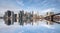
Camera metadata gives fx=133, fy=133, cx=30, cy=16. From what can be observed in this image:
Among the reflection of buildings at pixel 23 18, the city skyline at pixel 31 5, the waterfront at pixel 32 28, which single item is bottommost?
the waterfront at pixel 32 28

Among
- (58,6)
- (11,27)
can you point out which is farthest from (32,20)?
(58,6)

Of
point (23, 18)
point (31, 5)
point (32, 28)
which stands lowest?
point (32, 28)

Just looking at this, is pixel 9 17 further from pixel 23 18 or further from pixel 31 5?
pixel 31 5

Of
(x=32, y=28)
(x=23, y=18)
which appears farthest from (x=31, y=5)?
(x=32, y=28)

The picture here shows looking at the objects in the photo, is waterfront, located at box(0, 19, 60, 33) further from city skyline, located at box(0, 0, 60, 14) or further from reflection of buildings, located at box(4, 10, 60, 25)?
city skyline, located at box(0, 0, 60, 14)

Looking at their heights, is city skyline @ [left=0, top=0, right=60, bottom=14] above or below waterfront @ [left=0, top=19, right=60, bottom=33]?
above

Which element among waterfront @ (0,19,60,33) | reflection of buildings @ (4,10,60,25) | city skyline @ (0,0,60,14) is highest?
city skyline @ (0,0,60,14)

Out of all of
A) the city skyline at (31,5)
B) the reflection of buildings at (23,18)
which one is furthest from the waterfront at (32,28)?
the city skyline at (31,5)

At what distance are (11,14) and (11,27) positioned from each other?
0.18 metres

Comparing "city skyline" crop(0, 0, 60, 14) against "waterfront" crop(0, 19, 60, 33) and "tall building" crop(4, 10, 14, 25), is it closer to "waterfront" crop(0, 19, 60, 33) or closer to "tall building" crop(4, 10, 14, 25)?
"tall building" crop(4, 10, 14, 25)

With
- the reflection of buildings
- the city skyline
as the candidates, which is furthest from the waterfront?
the city skyline

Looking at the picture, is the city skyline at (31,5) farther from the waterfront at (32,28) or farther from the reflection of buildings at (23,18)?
the waterfront at (32,28)

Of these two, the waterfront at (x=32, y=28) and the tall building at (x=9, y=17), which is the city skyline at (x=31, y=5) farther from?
the waterfront at (x=32, y=28)

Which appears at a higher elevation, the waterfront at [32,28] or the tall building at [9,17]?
the tall building at [9,17]
